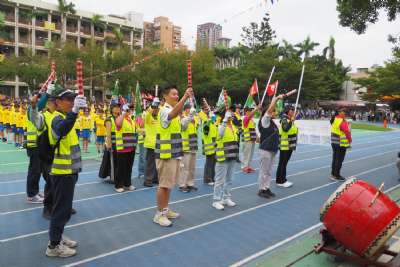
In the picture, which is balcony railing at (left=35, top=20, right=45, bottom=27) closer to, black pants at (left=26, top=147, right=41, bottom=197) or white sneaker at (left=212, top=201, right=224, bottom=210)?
black pants at (left=26, top=147, right=41, bottom=197)

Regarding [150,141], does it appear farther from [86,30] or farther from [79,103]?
[86,30]

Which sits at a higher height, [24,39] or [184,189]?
[24,39]

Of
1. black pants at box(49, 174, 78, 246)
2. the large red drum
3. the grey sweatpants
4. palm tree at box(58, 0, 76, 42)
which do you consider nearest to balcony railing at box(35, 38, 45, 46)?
palm tree at box(58, 0, 76, 42)

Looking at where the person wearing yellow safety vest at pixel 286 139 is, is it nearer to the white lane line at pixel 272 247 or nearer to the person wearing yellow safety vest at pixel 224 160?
the person wearing yellow safety vest at pixel 224 160

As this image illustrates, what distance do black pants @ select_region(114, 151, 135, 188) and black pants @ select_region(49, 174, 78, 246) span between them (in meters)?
3.44

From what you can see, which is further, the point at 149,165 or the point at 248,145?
the point at 248,145

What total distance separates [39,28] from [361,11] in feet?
154

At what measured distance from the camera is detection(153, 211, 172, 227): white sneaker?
5740mm

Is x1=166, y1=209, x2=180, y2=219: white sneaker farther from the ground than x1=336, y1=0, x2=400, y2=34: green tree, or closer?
closer

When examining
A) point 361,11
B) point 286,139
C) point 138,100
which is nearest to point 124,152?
point 138,100

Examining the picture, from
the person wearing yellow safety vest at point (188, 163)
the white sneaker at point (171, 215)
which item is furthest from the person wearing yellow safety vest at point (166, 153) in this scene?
the person wearing yellow safety vest at point (188, 163)

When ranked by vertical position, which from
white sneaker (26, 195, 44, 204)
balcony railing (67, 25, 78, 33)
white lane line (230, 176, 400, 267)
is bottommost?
white sneaker (26, 195, 44, 204)

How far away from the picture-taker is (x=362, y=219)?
13.1 ft

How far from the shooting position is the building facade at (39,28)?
47156 millimetres
